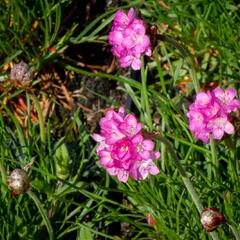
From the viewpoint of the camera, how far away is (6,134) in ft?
5.22

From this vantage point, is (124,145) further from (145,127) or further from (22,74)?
(145,127)

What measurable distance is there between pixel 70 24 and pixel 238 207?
0.93 metres

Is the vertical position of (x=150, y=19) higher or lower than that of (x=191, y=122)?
lower

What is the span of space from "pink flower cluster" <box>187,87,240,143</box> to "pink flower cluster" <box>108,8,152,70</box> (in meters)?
0.13

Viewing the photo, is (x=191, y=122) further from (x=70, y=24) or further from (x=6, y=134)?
(x=70, y=24)

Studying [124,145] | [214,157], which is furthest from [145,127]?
[124,145]

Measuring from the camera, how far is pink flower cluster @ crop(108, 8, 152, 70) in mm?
1126

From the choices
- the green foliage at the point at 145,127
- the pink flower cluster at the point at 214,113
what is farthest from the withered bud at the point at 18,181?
the pink flower cluster at the point at 214,113

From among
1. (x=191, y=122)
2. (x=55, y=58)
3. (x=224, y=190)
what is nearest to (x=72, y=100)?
(x=55, y=58)

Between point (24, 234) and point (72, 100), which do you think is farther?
point (72, 100)

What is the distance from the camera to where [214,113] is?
44.1 inches

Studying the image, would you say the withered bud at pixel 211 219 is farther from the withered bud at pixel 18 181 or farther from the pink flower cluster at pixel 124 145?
the withered bud at pixel 18 181

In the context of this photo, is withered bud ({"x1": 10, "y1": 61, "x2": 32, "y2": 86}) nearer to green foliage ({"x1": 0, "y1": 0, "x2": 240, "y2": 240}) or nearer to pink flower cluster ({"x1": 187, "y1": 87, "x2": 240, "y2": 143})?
green foliage ({"x1": 0, "y1": 0, "x2": 240, "y2": 240})

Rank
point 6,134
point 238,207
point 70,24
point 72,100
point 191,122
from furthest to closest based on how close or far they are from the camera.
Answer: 1. point 70,24
2. point 72,100
3. point 6,134
4. point 238,207
5. point 191,122
